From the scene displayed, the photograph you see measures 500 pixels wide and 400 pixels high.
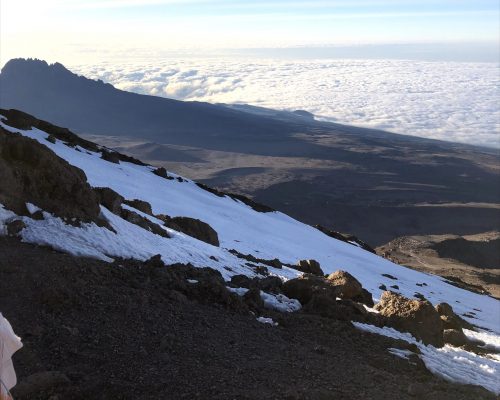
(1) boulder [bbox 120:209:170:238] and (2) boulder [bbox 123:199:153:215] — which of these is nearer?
(1) boulder [bbox 120:209:170:238]

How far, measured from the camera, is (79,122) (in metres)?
130

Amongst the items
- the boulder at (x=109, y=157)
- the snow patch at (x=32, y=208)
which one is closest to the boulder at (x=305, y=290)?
the snow patch at (x=32, y=208)

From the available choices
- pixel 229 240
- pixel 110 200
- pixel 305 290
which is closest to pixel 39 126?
pixel 229 240

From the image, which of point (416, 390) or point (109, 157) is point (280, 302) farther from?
point (109, 157)

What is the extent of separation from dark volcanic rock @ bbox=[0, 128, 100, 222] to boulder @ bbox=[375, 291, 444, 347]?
4.92 meters

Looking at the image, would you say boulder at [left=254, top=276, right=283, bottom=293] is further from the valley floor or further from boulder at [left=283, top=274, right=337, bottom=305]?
the valley floor

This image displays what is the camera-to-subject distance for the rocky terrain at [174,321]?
16.1ft

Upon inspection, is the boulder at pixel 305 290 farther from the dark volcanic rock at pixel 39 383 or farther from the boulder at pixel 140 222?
the dark volcanic rock at pixel 39 383

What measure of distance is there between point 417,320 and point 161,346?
4799mm

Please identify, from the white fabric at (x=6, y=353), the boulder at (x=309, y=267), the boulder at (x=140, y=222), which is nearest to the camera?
the white fabric at (x=6, y=353)

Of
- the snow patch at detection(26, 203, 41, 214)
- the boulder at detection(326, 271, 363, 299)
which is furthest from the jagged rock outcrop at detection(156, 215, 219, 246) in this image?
the snow patch at detection(26, 203, 41, 214)

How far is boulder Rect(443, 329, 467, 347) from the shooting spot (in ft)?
30.1

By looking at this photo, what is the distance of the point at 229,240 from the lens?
17969 millimetres

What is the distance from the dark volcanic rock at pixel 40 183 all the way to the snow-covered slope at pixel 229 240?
0.46 meters
